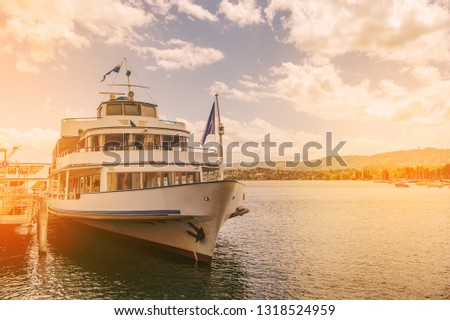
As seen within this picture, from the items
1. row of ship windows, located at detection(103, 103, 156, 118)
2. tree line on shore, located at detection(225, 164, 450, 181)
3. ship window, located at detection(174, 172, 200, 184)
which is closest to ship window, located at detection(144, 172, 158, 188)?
ship window, located at detection(174, 172, 200, 184)

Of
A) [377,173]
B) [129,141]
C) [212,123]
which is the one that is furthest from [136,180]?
[377,173]

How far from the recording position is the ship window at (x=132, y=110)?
67.1 feet

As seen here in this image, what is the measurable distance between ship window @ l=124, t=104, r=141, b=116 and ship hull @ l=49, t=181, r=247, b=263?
214 inches

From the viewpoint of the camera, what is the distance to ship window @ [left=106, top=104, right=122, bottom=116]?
20.3 metres

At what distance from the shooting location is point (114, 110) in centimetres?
2027

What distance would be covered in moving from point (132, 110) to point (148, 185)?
5.77 m

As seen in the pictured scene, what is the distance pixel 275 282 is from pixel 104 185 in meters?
8.54

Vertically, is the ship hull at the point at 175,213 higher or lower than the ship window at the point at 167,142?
lower

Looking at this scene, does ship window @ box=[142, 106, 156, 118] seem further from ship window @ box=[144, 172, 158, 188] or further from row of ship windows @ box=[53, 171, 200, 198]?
ship window @ box=[144, 172, 158, 188]

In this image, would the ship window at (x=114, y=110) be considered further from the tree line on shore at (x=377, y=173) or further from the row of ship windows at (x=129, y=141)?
the tree line on shore at (x=377, y=173)

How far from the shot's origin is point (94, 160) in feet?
56.1

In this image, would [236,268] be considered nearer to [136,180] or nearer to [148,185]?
[148,185]

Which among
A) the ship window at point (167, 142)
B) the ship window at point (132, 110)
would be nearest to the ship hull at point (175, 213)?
the ship window at point (167, 142)
